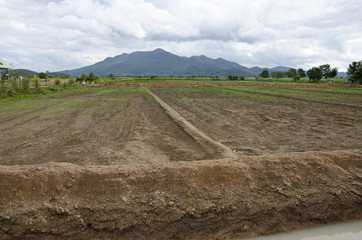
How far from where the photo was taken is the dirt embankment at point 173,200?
432cm

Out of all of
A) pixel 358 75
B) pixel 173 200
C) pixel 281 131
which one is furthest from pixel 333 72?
pixel 173 200

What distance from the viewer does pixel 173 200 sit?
476 centimetres

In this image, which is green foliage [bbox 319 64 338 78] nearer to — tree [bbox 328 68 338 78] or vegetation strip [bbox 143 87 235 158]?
tree [bbox 328 68 338 78]

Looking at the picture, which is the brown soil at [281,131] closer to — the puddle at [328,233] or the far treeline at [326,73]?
the puddle at [328,233]

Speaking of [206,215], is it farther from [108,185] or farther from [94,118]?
[94,118]

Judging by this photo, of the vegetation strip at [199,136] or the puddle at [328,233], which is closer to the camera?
the puddle at [328,233]

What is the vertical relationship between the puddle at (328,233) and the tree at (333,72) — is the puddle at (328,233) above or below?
below

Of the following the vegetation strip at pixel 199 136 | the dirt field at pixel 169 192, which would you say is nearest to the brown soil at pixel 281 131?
the vegetation strip at pixel 199 136

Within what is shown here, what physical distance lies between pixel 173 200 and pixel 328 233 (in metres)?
3.24

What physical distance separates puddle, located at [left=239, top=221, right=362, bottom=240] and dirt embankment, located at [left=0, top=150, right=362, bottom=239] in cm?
14

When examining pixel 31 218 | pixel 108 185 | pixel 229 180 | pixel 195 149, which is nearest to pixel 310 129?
pixel 195 149

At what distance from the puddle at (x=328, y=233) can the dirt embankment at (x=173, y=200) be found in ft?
0.45

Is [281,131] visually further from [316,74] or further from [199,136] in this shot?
[316,74]

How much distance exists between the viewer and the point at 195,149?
7.98 metres
